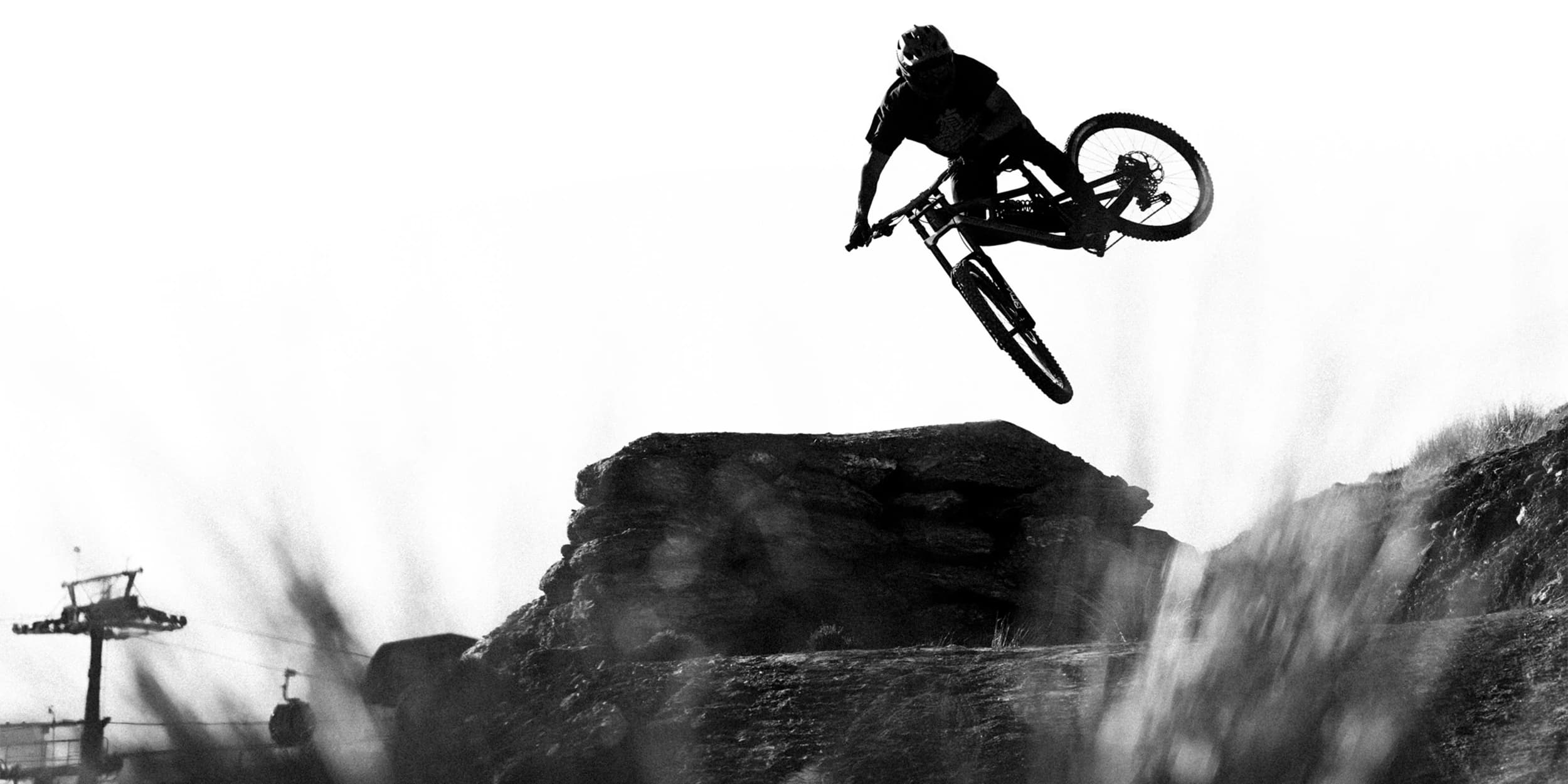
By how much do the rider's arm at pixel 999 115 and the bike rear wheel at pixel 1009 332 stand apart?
151 centimetres

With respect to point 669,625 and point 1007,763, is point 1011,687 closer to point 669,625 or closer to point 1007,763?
point 1007,763

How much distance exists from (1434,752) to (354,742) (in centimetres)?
1574

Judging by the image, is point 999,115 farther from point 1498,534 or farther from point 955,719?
point 1498,534

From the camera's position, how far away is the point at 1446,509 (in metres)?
17.4

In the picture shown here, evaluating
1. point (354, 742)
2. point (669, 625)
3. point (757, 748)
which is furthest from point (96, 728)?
point (757, 748)

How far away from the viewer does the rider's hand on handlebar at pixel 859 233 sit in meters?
16.6

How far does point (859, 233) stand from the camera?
16609 mm

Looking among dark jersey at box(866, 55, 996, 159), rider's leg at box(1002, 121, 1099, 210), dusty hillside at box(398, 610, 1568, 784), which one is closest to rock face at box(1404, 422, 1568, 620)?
dusty hillside at box(398, 610, 1568, 784)

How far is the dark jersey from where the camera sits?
1611 centimetres

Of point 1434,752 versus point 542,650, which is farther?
point 542,650

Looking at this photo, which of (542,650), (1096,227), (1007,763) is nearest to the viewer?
(1007,763)

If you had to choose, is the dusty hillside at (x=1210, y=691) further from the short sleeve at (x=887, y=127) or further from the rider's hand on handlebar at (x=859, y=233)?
the short sleeve at (x=887, y=127)

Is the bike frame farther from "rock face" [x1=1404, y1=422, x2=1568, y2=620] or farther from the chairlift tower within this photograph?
the chairlift tower

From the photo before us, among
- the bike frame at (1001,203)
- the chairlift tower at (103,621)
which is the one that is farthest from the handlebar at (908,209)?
the chairlift tower at (103,621)
